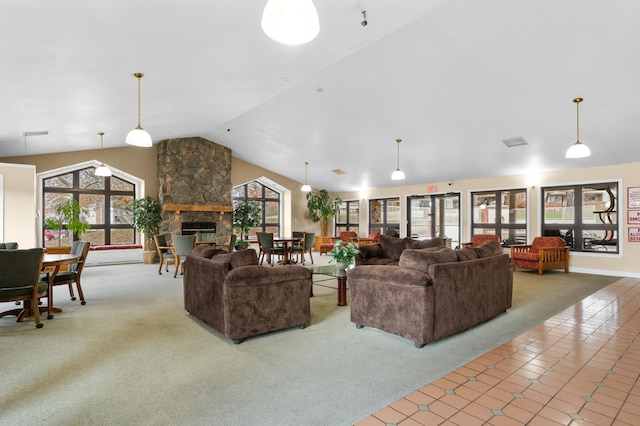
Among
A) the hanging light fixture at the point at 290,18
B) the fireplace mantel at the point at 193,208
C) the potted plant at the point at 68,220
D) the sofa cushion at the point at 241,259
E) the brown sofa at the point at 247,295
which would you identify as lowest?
the brown sofa at the point at 247,295

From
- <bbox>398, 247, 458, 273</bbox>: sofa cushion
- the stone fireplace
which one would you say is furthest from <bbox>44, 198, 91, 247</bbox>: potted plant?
<bbox>398, 247, 458, 273</bbox>: sofa cushion

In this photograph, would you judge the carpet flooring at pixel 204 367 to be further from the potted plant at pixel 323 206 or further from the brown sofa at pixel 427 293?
the potted plant at pixel 323 206

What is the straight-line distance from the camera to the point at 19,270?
3619 millimetres

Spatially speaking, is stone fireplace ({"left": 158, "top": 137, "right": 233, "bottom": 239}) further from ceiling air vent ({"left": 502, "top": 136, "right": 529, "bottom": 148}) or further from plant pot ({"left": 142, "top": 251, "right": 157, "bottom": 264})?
ceiling air vent ({"left": 502, "top": 136, "right": 529, "bottom": 148})

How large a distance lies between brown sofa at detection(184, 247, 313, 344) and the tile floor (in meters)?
1.58

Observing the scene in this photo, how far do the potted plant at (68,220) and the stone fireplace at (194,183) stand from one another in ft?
5.84

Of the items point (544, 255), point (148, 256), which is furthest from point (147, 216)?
point (544, 255)

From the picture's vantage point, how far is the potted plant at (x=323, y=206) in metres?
12.4

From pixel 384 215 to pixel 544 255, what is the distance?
5.31m

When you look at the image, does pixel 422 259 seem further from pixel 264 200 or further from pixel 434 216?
pixel 264 200

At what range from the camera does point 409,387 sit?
2.46 meters

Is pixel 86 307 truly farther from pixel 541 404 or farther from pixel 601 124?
pixel 601 124

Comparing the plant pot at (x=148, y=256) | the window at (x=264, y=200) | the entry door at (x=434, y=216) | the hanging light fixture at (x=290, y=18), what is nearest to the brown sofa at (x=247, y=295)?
the hanging light fixture at (x=290, y=18)

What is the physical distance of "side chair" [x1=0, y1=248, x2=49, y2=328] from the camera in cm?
354
